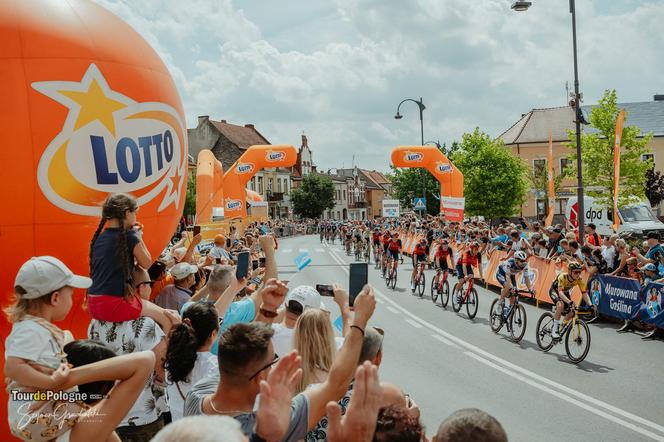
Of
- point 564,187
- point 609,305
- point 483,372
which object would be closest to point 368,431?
point 483,372

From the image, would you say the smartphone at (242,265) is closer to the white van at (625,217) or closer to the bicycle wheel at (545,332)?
the bicycle wheel at (545,332)

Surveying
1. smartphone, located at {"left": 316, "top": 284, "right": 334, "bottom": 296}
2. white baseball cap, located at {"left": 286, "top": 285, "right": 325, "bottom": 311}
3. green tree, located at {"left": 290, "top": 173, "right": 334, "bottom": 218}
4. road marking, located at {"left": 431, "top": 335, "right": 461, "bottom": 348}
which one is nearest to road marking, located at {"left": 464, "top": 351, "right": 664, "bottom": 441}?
road marking, located at {"left": 431, "top": 335, "right": 461, "bottom": 348}

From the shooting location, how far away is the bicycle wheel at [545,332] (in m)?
11.1

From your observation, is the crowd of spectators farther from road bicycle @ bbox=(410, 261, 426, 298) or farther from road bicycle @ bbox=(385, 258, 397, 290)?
road bicycle @ bbox=(385, 258, 397, 290)

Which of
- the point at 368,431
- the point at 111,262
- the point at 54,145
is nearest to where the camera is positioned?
the point at 368,431

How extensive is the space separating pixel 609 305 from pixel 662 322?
1843mm

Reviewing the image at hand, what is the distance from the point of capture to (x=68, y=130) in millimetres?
5352

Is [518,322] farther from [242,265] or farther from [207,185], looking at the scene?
[207,185]

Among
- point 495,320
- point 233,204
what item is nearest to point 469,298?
point 495,320

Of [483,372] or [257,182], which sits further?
[257,182]

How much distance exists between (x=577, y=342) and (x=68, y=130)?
8672mm

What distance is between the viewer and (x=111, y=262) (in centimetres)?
459

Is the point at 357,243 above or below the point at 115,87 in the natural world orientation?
below

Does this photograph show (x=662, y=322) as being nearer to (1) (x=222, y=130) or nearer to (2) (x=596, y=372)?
(2) (x=596, y=372)
